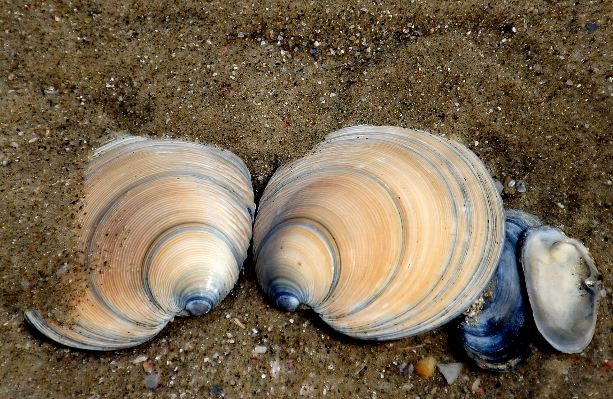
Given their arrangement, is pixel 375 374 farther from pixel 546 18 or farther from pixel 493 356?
pixel 546 18

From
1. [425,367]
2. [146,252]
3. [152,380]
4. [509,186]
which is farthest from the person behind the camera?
[509,186]

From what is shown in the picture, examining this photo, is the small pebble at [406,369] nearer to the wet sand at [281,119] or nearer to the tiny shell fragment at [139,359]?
the wet sand at [281,119]

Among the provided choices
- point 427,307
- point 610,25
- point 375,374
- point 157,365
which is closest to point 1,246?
point 157,365

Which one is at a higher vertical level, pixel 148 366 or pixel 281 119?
pixel 281 119

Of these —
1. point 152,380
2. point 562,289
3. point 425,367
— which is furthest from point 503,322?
point 152,380

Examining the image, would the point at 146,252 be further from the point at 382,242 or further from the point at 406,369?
the point at 406,369

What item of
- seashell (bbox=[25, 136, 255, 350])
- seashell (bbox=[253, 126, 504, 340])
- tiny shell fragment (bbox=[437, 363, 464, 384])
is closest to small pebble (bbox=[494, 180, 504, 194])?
seashell (bbox=[253, 126, 504, 340])

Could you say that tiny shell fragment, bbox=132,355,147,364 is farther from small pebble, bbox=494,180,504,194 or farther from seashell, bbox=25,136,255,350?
small pebble, bbox=494,180,504,194
